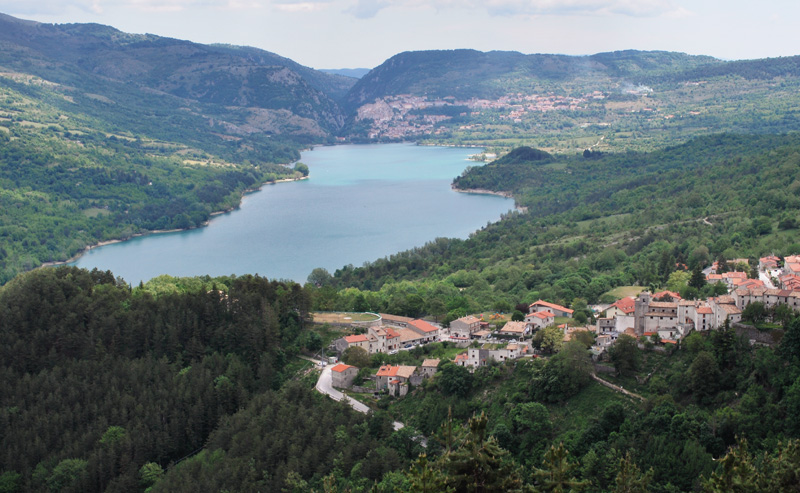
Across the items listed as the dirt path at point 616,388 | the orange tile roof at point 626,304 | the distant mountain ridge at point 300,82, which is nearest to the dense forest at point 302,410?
the dirt path at point 616,388

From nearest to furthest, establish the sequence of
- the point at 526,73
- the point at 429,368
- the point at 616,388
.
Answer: the point at 616,388 < the point at 429,368 < the point at 526,73

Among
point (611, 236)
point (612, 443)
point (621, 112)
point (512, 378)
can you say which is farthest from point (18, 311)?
point (621, 112)

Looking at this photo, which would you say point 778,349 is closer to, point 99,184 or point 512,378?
point 512,378

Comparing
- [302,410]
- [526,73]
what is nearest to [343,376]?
[302,410]

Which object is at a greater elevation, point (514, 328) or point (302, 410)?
point (514, 328)

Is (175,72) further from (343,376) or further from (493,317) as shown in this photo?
(343,376)

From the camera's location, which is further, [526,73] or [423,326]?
[526,73]

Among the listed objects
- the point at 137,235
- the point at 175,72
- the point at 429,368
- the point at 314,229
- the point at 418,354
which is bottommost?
the point at 137,235
